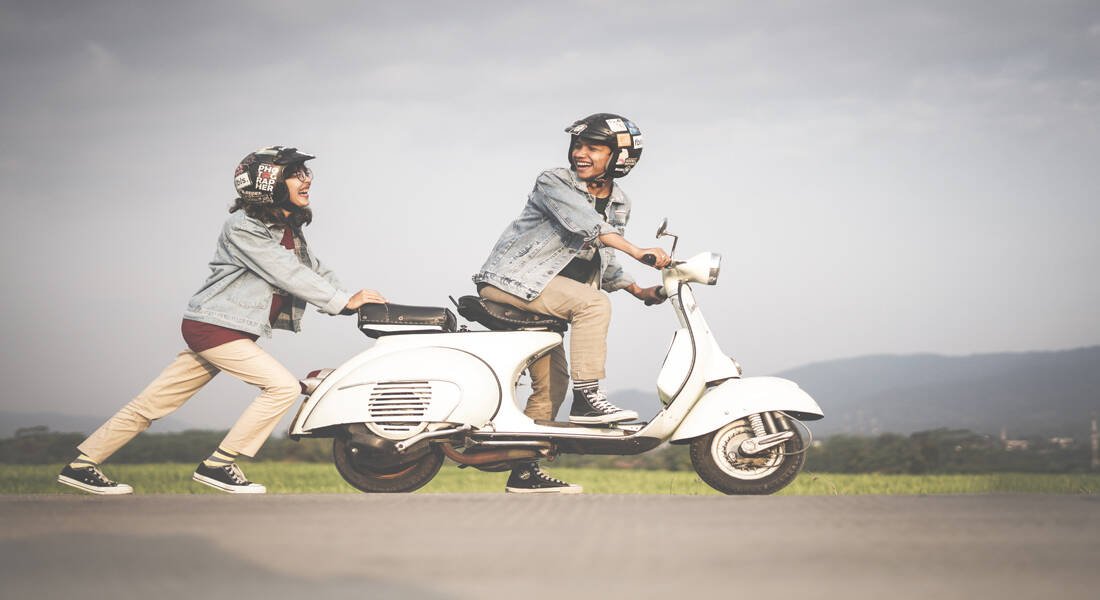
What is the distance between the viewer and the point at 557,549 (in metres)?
3.32

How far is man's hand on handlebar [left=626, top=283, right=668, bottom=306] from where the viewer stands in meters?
6.00

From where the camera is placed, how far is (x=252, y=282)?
5723mm

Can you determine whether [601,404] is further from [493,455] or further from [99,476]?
[99,476]

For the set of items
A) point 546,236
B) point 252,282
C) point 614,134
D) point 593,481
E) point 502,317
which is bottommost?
point 593,481

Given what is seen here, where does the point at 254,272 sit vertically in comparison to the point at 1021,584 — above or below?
above

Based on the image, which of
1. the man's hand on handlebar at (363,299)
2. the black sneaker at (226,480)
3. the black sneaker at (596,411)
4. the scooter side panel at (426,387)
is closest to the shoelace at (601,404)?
the black sneaker at (596,411)

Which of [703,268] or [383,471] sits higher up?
[703,268]

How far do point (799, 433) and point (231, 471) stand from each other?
114 inches

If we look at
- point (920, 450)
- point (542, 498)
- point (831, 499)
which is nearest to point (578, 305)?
point (542, 498)

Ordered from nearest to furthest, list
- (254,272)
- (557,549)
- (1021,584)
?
(1021,584) → (557,549) → (254,272)

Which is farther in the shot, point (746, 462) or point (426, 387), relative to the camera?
point (426, 387)

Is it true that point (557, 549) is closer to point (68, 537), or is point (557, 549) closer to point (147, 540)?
point (147, 540)

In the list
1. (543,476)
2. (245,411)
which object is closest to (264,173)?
(245,411)

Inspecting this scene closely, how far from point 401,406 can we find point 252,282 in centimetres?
105
